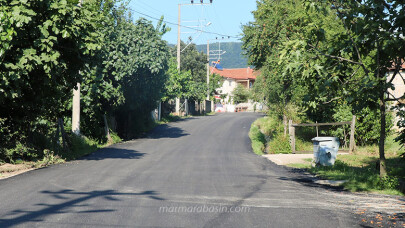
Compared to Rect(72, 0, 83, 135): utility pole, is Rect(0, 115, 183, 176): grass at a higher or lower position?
lower

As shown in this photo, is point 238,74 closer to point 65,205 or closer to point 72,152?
point 72,152

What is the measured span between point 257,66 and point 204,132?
Answer: 21.9ft

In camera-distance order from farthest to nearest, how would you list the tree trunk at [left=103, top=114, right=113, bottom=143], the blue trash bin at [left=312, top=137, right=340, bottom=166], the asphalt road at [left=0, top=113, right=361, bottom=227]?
the tree trunk at [left=103, top=114, right=113, bottom=143] → the blue trash bin at [left=312, top=137, right=340, bottom=166] → the asphalt road at [left=0, top=113, right=361, bottom=227]

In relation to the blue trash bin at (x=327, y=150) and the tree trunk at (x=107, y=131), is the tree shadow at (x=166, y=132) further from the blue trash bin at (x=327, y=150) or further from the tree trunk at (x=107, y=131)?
the blue trash bin at (x=327, y=150)

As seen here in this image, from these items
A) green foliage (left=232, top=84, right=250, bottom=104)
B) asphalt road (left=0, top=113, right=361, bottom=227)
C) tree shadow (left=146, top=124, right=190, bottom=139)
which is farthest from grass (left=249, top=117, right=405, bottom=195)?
green foliage (left=232, top=84, right=250, bottom=104)

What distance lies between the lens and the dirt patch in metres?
14.5

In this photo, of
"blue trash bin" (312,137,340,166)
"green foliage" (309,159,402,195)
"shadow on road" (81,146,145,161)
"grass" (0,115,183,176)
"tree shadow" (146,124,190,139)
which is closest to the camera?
"green foliage" (309,159,402,195)

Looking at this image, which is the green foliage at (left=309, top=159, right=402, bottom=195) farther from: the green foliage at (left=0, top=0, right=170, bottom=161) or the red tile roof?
the red tile roof

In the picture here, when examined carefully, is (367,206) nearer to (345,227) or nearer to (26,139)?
(345,227)

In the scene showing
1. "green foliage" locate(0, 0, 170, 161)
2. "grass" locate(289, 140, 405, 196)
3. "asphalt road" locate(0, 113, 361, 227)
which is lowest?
"grass" locate(289, 140, 405, 196)

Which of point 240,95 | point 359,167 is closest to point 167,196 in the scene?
point 359,167

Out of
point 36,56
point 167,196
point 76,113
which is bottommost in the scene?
point 167,196

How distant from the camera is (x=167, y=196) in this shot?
34.3 feet

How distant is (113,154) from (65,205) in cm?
1223
